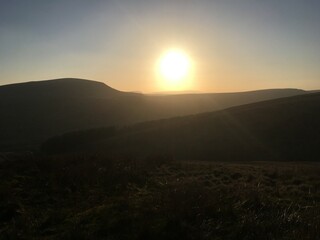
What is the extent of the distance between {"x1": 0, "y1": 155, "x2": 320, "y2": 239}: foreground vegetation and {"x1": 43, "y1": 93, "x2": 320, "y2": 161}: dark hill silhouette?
23621 millimetres

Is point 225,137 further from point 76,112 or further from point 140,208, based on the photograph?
point 76,112

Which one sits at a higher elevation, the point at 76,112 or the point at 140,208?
the point at 140,208

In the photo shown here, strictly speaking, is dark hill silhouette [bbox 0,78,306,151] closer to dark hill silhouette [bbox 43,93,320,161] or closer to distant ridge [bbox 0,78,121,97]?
distant ridge [bbox 0,78,121,97]

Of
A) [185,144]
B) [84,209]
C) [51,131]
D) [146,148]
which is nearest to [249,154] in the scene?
[185,144]

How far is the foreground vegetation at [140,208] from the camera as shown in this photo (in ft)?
28.2

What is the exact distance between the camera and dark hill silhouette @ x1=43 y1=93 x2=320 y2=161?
4522 centimetres

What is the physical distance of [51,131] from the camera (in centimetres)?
10031

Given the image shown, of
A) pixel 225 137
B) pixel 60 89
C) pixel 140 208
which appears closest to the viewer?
pixel 140 208

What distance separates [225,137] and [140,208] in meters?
40.9

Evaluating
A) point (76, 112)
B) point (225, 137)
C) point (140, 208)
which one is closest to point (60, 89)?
point (76, 112)

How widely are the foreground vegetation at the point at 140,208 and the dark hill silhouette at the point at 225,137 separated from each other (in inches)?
930

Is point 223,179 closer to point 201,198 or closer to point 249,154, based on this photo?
point 201,198

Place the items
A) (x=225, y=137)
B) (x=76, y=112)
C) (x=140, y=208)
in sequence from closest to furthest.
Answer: (x=140, y=208) < (x=225, y=137) < (x=76, y=112)

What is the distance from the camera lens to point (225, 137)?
50.8m
